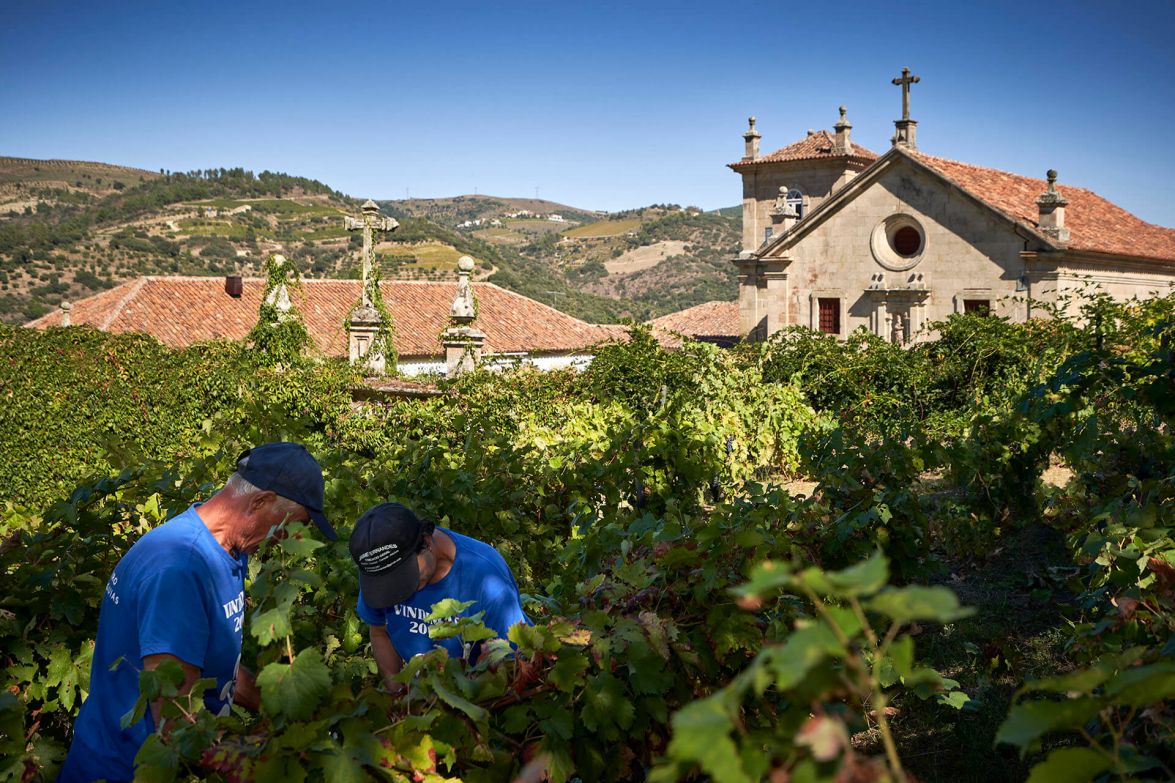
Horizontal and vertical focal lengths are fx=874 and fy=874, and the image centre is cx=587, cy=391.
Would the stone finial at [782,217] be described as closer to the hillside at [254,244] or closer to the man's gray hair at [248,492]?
the man's gray hair at [248,492]

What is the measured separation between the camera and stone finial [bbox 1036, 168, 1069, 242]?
68.2ft

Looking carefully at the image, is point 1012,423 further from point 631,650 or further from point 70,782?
point 70,782

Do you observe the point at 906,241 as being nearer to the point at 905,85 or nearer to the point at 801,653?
the point at 905,85

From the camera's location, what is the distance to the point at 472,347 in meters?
13.4

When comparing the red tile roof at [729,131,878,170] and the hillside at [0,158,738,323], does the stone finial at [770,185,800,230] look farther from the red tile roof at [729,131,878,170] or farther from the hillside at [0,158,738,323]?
the hillside at [0,158,738,323]

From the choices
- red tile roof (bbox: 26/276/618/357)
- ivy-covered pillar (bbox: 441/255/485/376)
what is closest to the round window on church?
red tile roof (bbox: 26/276/618/357)

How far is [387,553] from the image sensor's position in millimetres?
2902

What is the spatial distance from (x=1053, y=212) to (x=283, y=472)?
73.4ft

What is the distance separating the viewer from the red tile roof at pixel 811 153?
33.2 m

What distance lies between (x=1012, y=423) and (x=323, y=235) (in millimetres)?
65945

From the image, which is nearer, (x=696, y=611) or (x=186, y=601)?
(x=186, y=601)

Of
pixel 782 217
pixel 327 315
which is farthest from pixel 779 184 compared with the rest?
pixel 327 315

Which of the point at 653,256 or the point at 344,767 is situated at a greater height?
the point at 653,256

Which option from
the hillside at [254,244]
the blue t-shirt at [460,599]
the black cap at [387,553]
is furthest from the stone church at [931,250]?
the hillside at [254,244]
